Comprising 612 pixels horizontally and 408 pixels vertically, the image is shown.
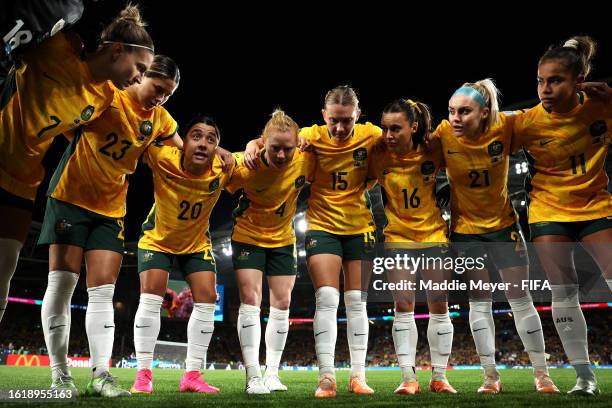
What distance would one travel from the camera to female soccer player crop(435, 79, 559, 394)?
415cm

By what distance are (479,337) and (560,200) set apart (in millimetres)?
1259

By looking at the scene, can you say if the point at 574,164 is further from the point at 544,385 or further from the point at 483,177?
the point at 544,385

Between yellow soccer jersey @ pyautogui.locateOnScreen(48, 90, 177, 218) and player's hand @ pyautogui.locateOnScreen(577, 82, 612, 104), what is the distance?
330 centimetres

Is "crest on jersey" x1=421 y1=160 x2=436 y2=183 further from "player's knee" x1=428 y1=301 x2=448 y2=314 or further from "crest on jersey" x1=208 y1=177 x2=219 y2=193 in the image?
"crest on jersey" x1=208 y1=177 x2=219 y2=193

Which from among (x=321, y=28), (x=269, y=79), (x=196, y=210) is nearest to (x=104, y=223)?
(x=196, y=210)

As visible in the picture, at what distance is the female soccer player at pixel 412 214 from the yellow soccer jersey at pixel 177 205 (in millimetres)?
1468

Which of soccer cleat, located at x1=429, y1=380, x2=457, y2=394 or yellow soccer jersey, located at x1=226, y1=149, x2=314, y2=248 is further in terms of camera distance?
yellow soccer jersey, located at x1=226, y1=149, x2=314, y2=248

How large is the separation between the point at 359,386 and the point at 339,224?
49.8 inches

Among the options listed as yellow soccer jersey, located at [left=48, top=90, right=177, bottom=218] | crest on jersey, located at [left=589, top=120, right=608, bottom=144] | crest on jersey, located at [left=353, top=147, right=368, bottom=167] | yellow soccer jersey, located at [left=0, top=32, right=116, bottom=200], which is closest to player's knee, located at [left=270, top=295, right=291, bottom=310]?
crest on jersey, located at [left=353, top=147, right=368, bottom=167]

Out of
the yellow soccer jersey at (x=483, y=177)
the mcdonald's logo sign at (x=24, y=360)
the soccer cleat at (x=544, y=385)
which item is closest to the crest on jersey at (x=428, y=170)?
the yellow soccer jersey at (x=483, y=177)

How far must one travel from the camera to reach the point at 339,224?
4.27m

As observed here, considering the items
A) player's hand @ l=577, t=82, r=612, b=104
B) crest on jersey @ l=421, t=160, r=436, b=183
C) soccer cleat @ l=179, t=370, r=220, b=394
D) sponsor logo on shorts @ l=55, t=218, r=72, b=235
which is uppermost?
player's hand @ l=577, t=82, r=612, b=104

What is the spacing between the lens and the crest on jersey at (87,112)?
2.87m

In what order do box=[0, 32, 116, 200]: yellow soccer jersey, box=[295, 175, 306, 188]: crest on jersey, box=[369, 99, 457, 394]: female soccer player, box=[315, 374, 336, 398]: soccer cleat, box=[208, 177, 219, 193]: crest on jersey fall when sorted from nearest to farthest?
box=[0, 32, 116, 200]: yellow soccer jersey
box=[315, 374, 336, 398]: soccer cleat
box=[369, 99, 457, 394]: female soccer player
box=[208, 177, 219, 193]: crest on jersey
box=[295, 175, 306, 188]: crest on jersey
